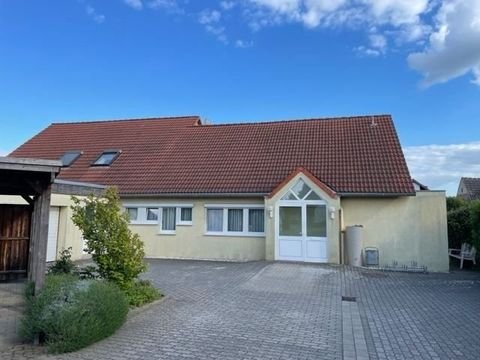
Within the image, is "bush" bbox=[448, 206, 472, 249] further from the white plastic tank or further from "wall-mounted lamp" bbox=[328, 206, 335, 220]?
"wall-mounted lamp" bbox=[328, 206, 335, 220]

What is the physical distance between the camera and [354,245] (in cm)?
1625

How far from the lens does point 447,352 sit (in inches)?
257

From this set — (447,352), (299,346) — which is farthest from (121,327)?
(447,352)

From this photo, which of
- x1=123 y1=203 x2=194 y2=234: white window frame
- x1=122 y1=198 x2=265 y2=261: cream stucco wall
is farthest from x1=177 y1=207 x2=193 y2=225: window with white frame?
x1=122 y1=198 x2=265 y2=261: cream stucco wall

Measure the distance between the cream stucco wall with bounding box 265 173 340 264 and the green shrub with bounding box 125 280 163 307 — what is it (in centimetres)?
780

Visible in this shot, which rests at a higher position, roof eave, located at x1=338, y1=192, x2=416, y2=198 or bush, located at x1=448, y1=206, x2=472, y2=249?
roof eave, located at x1=338, y1=192, x2=416, y2=198

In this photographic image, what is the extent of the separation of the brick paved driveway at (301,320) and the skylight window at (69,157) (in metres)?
12.5

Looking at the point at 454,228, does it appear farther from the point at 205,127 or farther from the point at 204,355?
the point at 204,355

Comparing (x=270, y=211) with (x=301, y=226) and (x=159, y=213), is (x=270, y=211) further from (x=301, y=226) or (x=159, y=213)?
(x=159, y=213)

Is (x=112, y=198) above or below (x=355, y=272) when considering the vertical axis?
above

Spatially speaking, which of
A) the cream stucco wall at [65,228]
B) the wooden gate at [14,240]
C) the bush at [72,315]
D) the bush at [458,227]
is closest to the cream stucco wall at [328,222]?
the bush at [458,227]

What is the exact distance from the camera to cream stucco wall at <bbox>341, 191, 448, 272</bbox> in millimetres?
16281

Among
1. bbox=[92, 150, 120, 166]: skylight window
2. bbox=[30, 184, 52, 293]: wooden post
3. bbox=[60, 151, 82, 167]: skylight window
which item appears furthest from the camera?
bbox=[60, 151, 82, 167]: skylight window

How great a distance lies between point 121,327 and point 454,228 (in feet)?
57.7
